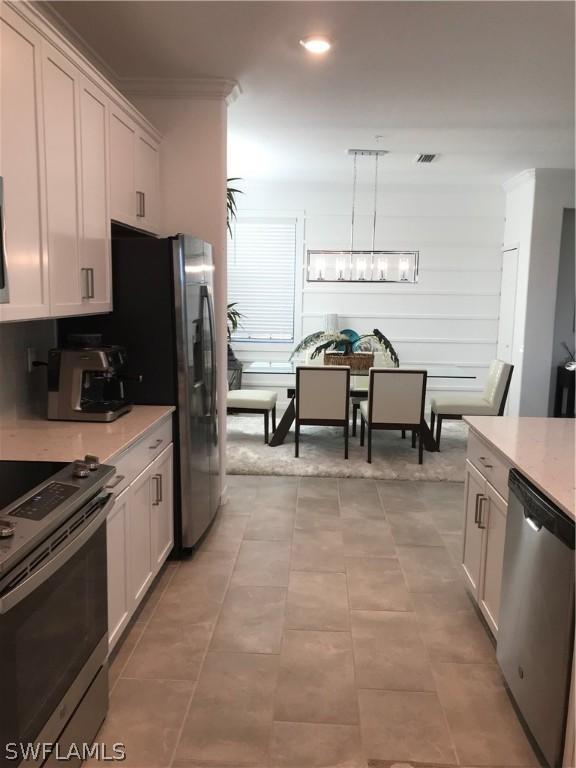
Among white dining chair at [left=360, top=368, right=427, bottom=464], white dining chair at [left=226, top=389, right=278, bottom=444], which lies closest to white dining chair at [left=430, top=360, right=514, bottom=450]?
white dining chair at [left=360, top=368, right=427, bottom=464]

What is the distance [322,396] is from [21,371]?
2.87 m

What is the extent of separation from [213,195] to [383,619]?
267cm

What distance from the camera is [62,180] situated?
2264mm

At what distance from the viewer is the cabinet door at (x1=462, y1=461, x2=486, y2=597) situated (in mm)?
2594

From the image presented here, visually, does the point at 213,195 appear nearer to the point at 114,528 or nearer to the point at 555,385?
the point at 114,528

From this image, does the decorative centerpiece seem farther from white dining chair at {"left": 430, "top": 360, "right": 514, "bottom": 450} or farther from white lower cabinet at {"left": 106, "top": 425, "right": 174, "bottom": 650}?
white lower cabinet at {"left": 106, "top": 425, "right": 174, "bottom": 650}

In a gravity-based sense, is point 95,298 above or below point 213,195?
below

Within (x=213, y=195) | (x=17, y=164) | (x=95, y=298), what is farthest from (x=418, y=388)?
(x=17, y=164)

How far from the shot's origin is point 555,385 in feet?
20.8

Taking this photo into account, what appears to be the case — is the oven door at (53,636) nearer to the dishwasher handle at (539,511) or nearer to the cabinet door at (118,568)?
the cabinet door at (118,568)

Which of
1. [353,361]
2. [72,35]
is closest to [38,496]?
[72,35]

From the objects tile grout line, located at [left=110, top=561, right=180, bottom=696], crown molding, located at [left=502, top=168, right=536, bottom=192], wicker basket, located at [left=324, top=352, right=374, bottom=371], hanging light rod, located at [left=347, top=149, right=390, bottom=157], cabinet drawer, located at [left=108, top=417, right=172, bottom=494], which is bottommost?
tile grout line, located at [left=110, top=561, right=180, bottom=696]

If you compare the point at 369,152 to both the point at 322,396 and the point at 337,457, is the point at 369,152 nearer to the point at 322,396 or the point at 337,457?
the point at 322,396

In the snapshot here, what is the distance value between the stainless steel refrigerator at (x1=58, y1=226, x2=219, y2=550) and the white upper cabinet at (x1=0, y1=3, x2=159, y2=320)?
0.15m
